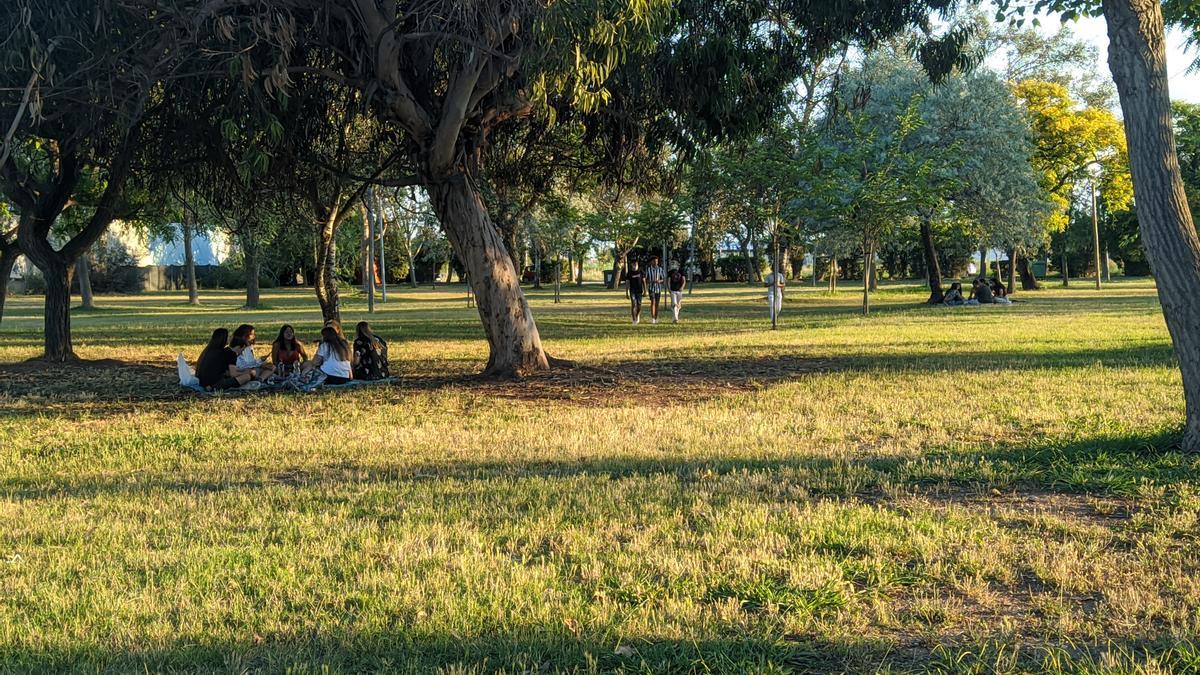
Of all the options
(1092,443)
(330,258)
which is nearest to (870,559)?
(1092,443)

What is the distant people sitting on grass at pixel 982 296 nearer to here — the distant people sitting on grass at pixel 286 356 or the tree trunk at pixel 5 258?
the distant people sitting on grass at pixel 286 356

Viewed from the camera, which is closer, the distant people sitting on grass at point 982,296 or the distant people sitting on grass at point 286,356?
the distant people sitting on grass at point 286,356

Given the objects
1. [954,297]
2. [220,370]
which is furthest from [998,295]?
[220,370]

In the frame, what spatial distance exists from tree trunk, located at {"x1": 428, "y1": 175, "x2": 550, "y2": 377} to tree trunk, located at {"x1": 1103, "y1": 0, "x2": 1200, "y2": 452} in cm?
860

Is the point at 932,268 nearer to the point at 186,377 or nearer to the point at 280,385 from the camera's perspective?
the point at 280,385

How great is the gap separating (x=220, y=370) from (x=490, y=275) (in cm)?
400

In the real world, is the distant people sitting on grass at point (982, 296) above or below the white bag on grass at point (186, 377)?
above

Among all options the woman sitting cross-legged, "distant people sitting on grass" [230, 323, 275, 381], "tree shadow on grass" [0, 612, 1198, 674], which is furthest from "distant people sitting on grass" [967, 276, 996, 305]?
"tree shadow on grass" [0, 612, 1198, 674]

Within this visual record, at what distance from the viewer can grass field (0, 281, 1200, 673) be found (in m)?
3.61

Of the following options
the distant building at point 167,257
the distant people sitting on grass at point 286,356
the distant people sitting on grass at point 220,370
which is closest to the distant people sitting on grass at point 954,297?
the distant people sitting on grass at point 286,356

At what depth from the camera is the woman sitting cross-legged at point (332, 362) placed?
42.8 feet

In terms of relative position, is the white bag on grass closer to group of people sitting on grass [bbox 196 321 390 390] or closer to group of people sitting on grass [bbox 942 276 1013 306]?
group of people sitting on grass [bbox 196 321 390 390]

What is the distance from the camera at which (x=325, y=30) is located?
1103 centimetres

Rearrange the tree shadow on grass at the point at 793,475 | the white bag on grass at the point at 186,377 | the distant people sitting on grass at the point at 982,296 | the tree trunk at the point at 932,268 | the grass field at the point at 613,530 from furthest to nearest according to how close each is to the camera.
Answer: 1. the tree trunk at the point at 932,268
2. the distant people sitting on grass at the point at 982,296
3. the white bag on grass at the point at 186,377
4. the tree shadow on grass at the point at 793,475
5. the grass field at the point at 613,530
